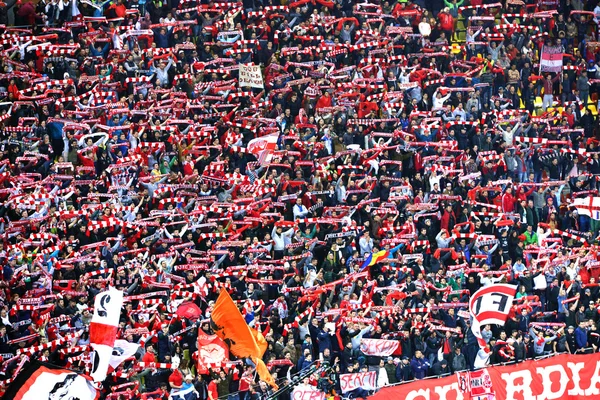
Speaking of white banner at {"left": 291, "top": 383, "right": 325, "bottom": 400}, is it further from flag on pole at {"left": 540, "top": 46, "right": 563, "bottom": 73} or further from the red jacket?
flag on pole at {"left": 540, "top": 46, "right": 563, "bottom": 73}

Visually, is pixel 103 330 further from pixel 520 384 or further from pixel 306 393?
pixel 520 384

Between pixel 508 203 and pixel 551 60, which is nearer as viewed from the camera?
pixel 508 203

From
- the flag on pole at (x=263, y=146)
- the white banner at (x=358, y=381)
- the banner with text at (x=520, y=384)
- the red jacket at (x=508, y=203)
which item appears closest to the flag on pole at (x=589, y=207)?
the red jacket at (x=508, y=203)

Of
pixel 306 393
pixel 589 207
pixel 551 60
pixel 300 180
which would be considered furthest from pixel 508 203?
pixel 306 393

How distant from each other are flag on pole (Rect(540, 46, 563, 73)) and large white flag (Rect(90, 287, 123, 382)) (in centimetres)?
1472

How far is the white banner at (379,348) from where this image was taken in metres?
29.7

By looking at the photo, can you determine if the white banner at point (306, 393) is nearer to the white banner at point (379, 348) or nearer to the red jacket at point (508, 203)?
the white banner at point (379, 348)

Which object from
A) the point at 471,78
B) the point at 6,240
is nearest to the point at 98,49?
the point at 6,240

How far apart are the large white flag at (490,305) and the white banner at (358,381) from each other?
9.15ft

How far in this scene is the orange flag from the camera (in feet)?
94.1

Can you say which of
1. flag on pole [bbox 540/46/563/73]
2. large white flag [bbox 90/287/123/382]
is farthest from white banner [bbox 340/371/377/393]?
flag on pole [bbox 540/46/563/73]

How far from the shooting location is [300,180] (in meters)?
33.5

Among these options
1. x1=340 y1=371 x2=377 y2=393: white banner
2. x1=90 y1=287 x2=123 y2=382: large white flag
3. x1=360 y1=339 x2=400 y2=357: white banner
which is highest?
x1=90 y1=287 x2=123 y2=382: large white flag

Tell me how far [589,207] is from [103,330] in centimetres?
1241
